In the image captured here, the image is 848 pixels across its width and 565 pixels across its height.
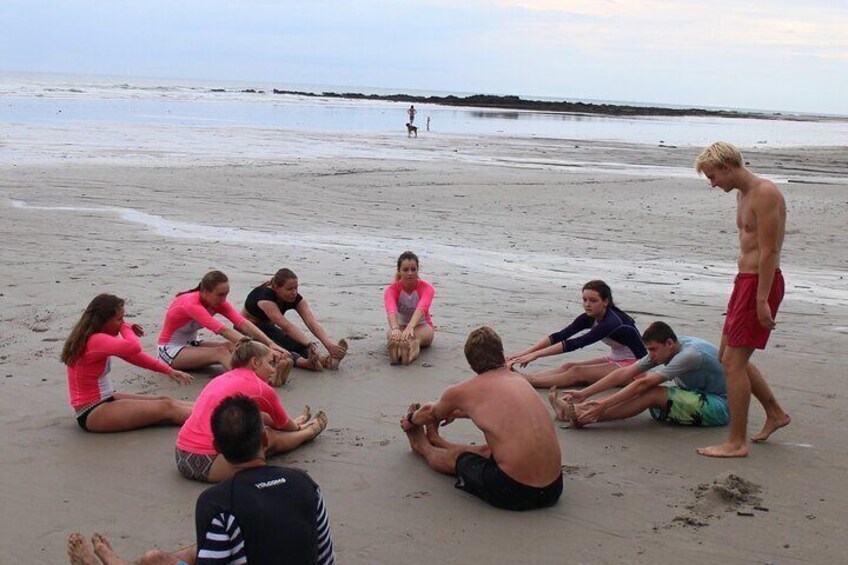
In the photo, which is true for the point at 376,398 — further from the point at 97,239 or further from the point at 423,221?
the point at 423,221

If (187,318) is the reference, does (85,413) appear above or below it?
below

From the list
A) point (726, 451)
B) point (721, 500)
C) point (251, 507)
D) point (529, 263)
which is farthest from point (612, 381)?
point (529, 263)

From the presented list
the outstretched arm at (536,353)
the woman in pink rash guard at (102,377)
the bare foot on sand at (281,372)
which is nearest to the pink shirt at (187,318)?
the bare foot on sand at (281,372)

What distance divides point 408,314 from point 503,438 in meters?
3.76

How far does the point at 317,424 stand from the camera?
6.04 metres

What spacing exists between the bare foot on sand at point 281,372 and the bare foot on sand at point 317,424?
113 centimetres

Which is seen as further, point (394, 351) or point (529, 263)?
point (529, 263)

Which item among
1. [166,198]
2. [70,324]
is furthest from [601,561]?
[166,198]

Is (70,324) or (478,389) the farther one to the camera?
(70,324)

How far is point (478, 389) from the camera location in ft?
17.2

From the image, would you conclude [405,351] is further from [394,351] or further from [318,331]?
[318,331]

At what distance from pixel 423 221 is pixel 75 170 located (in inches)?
355

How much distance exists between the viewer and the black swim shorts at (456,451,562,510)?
5012mm

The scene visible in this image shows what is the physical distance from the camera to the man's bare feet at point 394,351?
311 inches
